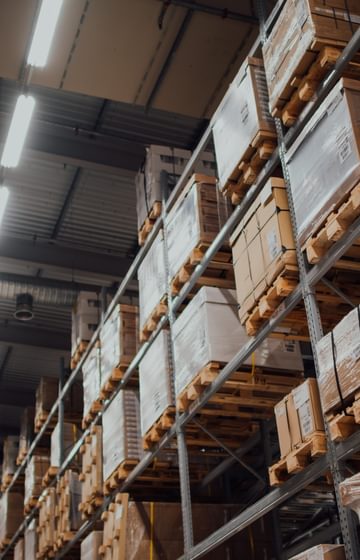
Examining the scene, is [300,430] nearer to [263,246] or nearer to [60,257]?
[263,246]

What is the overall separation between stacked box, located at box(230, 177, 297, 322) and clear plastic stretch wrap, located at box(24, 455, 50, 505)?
8.78 m

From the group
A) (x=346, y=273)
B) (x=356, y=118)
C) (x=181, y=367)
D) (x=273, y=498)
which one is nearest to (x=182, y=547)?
(x=181, y=367)

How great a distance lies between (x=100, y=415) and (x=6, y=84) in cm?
476

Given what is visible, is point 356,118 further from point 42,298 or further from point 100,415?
point 42,298

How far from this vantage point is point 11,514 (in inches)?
636

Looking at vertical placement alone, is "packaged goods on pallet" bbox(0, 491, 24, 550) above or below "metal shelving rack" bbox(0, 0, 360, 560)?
above

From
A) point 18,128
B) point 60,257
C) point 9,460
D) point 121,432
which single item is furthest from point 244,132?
point 9,460

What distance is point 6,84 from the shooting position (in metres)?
10.6

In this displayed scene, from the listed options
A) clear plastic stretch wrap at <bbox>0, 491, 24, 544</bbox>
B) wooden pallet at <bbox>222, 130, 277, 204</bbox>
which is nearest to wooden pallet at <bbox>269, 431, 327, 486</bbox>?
wooden pallet at <bbox>222, 130, 277, 204</bbox>

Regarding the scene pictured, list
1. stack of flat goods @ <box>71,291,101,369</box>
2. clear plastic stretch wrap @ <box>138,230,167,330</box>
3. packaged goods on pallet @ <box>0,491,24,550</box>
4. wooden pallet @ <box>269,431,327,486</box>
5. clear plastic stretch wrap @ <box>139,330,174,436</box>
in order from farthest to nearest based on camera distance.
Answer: packaged goods on pallet @ <box>0,491,24,550</box> < stack of flat goods @ <box>71,291,101,369</box> < clear plastic stretch wrap @ <box>138,230,167,330</box> < clear plastic stretch wrap @ <box>139,330,174,436</box> < wooden pallet @ <box>269,431,327,486</box>

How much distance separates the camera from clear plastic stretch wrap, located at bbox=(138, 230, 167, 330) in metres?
8.95

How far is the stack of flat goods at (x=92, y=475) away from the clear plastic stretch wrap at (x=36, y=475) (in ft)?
11.2

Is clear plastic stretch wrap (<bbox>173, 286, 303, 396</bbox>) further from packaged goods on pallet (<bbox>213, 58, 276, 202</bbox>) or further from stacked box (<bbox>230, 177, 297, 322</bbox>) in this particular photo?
packaged goods on pallet (<bbox>213, 58, 276, 202</bbox>)

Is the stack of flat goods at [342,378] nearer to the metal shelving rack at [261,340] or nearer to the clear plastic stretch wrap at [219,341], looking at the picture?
the metal shelving rack at [261,340]
